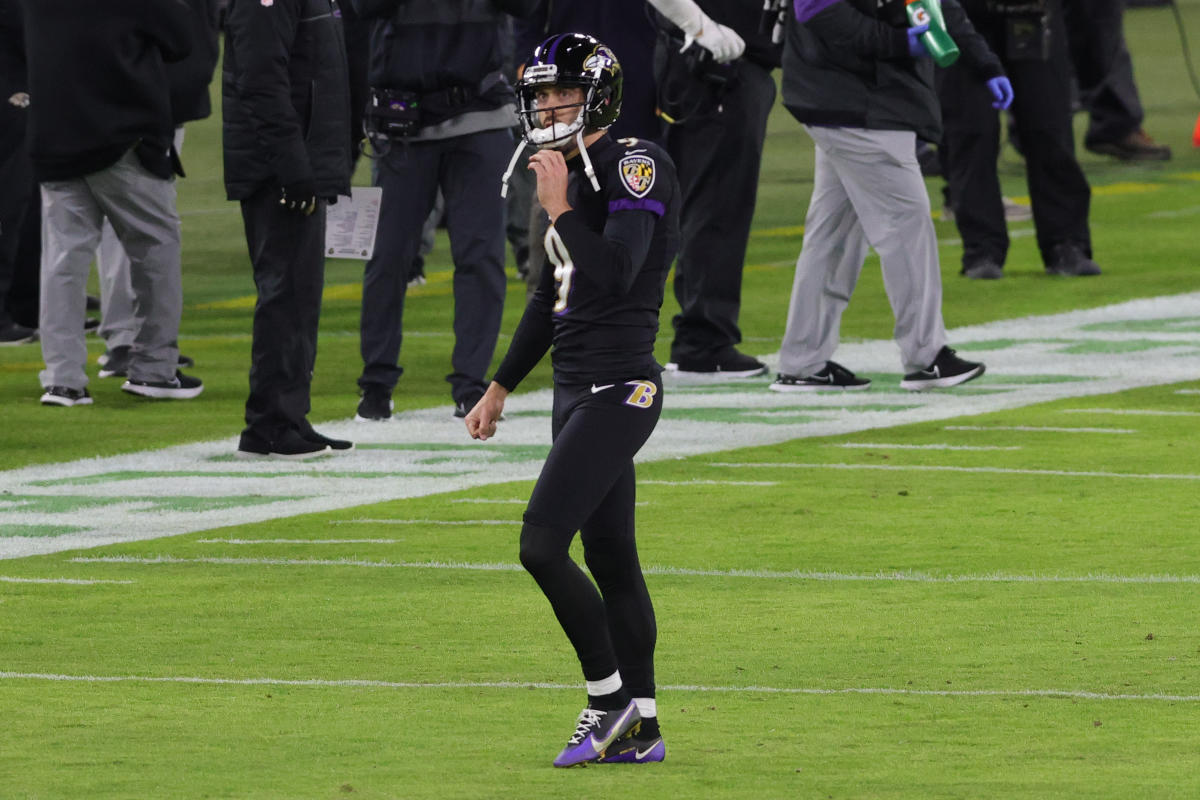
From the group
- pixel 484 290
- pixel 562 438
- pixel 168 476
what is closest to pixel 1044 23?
pixel 484 290

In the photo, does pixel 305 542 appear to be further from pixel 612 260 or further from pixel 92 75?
pixel 92 75

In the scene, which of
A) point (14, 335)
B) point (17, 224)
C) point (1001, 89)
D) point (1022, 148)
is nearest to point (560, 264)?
point (1001, 89)

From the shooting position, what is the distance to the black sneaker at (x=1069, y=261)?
53.6 feet

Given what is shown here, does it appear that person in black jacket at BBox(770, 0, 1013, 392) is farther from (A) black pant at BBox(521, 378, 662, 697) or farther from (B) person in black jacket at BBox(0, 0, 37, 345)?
(A) black pant at BBox(521, 378, 662, 697)

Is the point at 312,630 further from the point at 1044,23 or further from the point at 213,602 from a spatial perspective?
the point at 1044,23

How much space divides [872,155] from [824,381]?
1.21 m

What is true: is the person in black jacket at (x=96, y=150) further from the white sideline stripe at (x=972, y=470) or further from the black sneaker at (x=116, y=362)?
the white sideline stripe at (x=972, y=470)

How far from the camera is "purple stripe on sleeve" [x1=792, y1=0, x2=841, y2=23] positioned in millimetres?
11016

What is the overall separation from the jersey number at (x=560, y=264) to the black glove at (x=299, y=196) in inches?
155

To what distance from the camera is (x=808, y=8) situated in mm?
11078

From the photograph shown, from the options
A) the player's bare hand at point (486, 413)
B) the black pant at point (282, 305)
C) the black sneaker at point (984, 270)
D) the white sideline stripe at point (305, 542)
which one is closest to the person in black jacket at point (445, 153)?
the black pant at point (282, 305)

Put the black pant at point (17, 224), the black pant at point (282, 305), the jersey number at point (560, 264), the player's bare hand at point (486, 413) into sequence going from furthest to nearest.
A: the black pant at point (17, 224)
the black pant at point (282, 305)
the player's bare hand at point (486, 413)
the jersey number at point (560, 264)

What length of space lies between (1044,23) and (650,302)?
33.6ft

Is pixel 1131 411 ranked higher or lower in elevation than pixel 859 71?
lower
